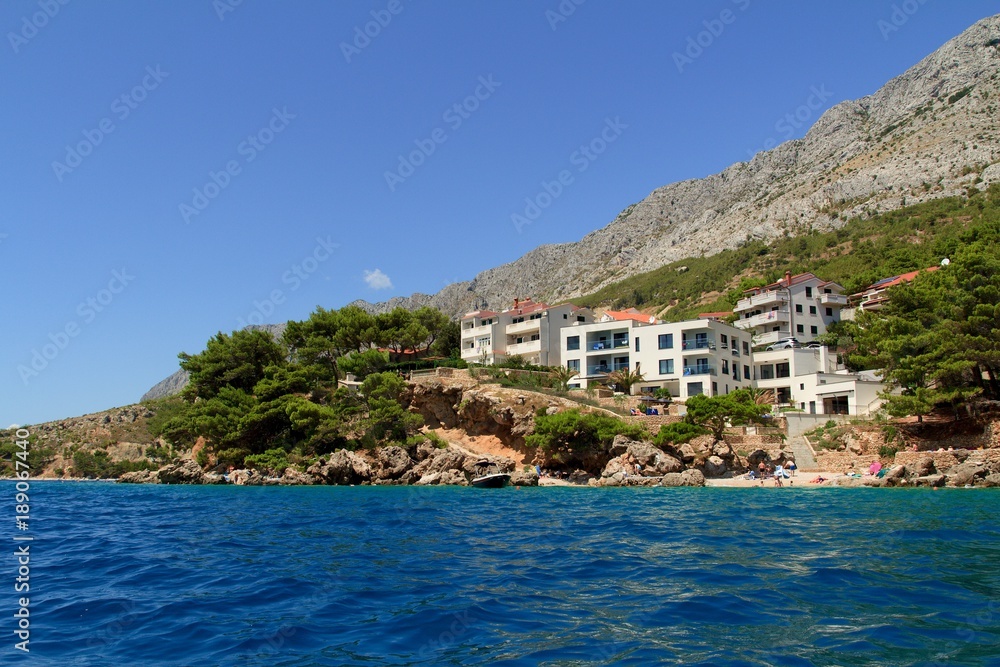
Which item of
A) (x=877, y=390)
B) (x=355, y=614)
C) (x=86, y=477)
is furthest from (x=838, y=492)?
(x=86, y=477)

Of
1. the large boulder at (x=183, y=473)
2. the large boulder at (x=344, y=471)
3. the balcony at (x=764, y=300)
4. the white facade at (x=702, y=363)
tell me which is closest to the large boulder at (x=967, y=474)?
the white facade at (x=702, y=363)

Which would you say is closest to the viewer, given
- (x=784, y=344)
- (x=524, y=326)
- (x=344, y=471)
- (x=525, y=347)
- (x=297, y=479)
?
(x=344, y=471)

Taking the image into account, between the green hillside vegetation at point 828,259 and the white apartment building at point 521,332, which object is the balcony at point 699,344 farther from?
the green hillside vegetation at point 828,259

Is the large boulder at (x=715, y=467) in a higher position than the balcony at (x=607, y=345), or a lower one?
lower

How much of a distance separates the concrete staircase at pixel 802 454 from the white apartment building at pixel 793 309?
69.0 ft

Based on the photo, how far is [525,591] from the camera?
11688mm

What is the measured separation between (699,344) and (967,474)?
79.1ft

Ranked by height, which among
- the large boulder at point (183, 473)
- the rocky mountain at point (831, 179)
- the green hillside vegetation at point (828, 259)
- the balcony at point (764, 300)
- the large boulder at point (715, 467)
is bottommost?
the large boulder at point (183, 473)

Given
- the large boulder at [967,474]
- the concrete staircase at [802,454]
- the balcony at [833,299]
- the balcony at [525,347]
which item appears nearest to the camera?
the large boulder at [967,474]

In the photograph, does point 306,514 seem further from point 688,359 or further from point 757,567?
point 688,359

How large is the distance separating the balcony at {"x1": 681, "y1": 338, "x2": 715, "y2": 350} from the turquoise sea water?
33318 millimetres

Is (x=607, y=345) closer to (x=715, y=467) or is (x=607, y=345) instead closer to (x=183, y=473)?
(x=715, y=467)

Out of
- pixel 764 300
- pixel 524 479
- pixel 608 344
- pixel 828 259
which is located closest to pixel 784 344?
pixel 764 300

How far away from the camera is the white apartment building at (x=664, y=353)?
56.3 metres
